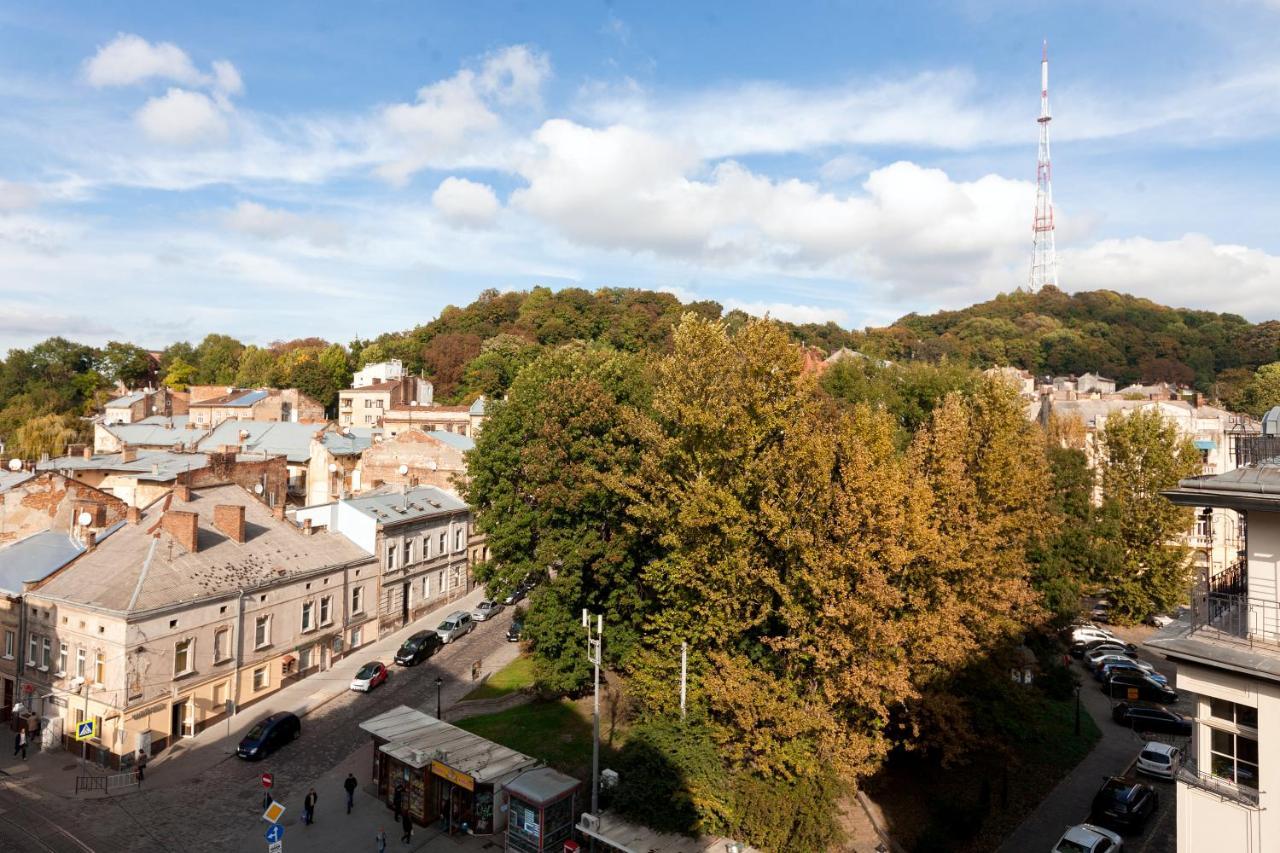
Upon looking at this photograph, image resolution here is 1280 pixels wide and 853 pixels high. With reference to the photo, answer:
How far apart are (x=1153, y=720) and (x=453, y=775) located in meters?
27.9

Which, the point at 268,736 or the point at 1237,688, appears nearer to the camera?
the point at 1237,688

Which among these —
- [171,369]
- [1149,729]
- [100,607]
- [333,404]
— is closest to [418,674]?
[100,607]

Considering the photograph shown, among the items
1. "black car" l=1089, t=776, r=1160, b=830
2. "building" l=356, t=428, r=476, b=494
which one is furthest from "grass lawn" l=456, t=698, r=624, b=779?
"building" l=356, t=428, r=476, b=494

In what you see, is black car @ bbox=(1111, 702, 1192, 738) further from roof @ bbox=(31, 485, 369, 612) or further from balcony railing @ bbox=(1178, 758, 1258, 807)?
roof @ bbox=(31, 485, 369, 612)

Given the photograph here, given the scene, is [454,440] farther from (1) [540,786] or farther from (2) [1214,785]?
(2) [1214,785]

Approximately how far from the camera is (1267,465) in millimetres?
11992

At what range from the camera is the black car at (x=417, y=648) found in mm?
35375

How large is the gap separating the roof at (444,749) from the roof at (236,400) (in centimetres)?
6149

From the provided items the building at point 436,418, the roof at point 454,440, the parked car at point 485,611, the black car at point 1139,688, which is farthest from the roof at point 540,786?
the building at point 436,418

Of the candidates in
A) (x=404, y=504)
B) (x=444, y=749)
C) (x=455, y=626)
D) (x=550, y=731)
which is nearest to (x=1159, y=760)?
(x=550, y=731)

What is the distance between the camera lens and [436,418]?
250 ft

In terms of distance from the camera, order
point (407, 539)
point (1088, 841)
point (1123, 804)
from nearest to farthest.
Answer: point (1088, 841)
point (1123, 804)
point (407, 539)

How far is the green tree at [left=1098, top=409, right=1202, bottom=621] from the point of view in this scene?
42625 millimetres

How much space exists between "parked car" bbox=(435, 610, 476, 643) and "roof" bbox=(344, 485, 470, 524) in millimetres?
5760
